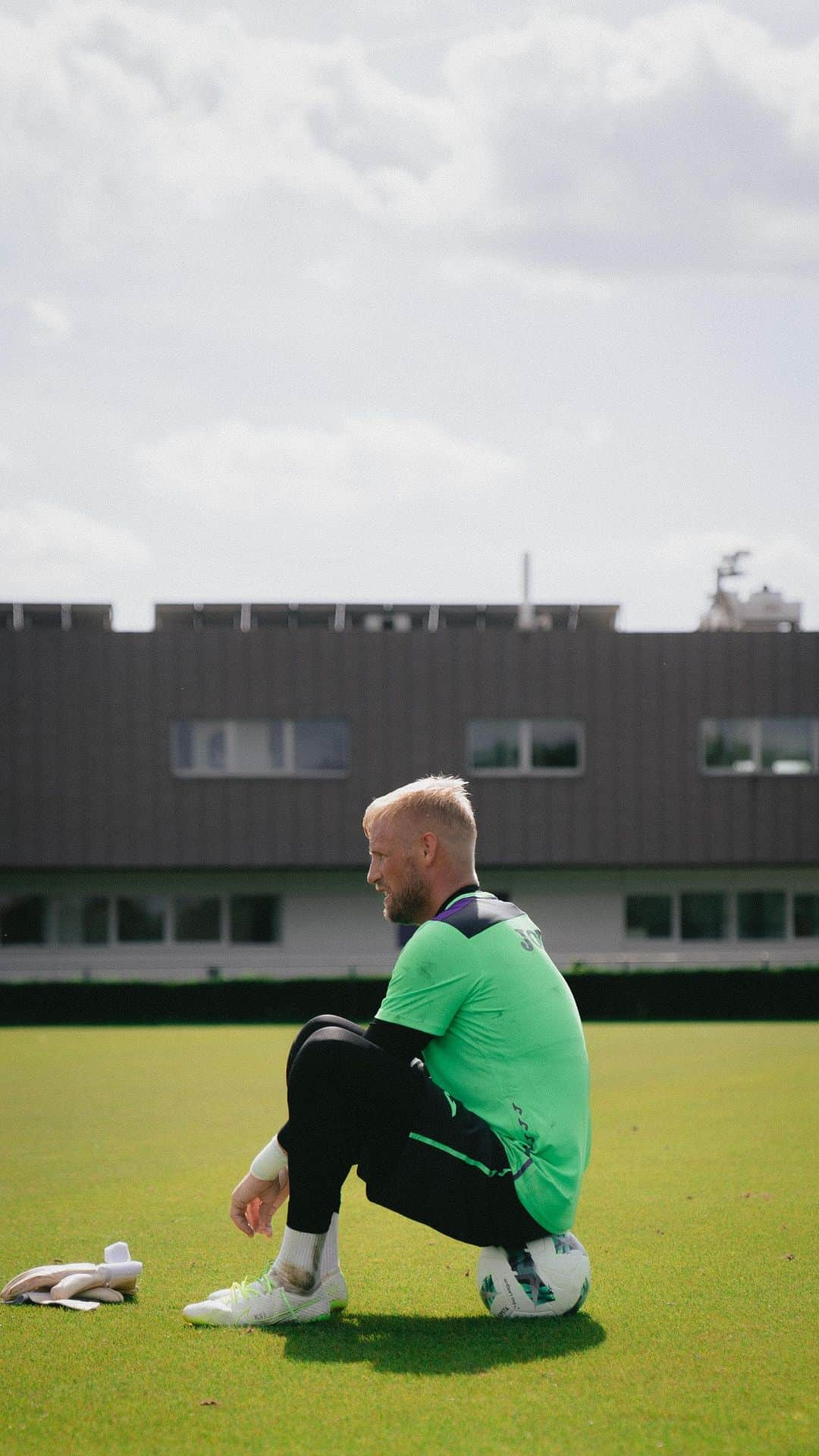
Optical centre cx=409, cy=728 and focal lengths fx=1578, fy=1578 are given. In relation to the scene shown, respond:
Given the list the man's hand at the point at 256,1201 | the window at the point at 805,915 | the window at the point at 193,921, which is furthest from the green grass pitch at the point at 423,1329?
the window at the point at 805,915

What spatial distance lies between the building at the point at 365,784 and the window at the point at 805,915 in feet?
0.22

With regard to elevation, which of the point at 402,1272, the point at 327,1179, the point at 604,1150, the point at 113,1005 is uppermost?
the point at 327,1179

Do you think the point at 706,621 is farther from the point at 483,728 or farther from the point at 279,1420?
the point at 279,1420

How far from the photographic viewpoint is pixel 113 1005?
25.0 meters

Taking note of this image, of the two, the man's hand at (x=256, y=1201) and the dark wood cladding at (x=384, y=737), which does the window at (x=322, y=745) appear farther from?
the man's hand at (x=256, y=1201)

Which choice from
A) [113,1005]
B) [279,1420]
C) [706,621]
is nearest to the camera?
[279,1420]

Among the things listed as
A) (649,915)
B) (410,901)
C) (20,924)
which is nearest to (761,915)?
(649,915)

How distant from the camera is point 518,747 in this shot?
105ft

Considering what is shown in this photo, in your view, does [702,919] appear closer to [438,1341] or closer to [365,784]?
[365,784]

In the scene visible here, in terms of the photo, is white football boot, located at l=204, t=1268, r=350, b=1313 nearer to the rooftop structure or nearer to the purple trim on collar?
the purple trim on collar

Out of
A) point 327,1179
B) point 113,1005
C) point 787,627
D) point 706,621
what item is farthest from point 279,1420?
point 706,621

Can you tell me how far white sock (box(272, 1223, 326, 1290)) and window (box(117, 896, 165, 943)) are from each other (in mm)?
28353

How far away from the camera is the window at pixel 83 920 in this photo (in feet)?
106

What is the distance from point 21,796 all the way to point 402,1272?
2688 cm
